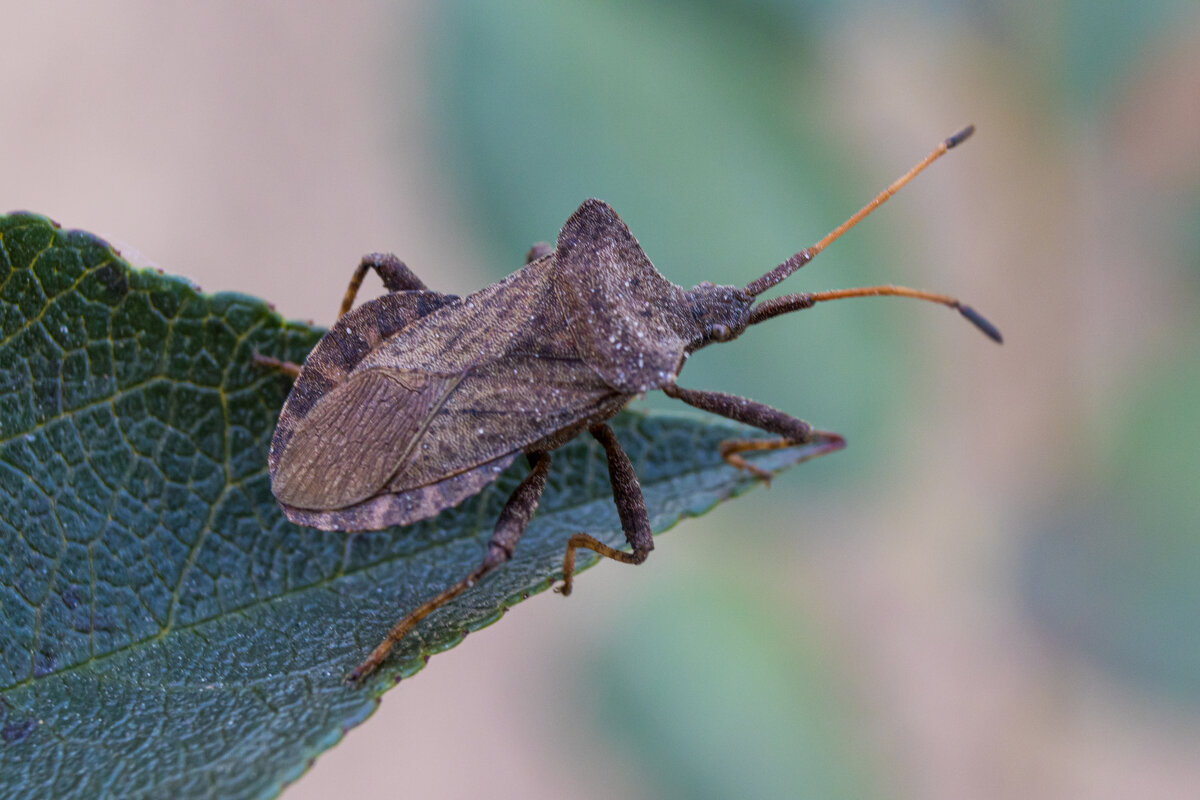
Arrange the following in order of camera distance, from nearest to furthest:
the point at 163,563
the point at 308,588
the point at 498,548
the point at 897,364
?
the point at 163,563 → the point at 308,588 → the point at 498,548 → the point at 897,364

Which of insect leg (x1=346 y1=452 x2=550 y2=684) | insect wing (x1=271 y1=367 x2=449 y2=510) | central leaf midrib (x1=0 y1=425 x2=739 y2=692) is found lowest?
insect leg (x1=346 y1=452 x2=550 y2=684)

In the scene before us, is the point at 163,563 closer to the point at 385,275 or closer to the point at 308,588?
the point at 308,588

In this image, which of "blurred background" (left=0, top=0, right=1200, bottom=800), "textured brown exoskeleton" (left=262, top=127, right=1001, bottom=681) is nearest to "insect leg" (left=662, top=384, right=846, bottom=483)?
"textured brown exoskeleton" (left=262, top=127, right=1001, bottom=681)

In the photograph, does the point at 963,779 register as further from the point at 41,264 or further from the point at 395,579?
the point at 41,264

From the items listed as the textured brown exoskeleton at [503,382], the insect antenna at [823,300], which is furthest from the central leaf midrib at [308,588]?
the insect antenna at [823,300]

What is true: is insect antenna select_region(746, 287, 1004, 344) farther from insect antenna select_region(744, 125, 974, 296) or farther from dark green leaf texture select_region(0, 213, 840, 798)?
dark green leaf texture select_region(0, 213, 840, 798)

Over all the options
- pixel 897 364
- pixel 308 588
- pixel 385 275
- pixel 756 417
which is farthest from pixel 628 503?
pixel 897 364
